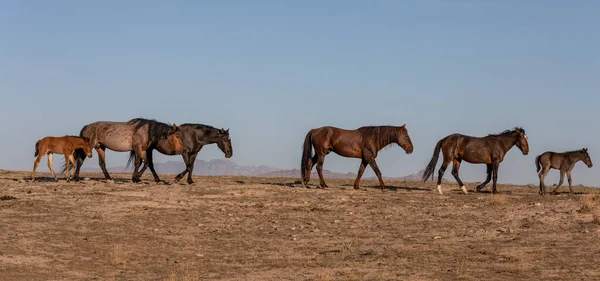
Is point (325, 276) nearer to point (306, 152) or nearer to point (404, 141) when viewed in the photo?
point (306, 152)

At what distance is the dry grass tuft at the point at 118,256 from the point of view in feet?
49.1

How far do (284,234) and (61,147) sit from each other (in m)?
10.9

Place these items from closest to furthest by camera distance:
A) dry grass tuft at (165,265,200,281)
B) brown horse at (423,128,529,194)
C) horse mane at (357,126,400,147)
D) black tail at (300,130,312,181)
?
dry grass tuft at (165,265,200,281) < brown horse at (423,128,529,194) < horse mane at (357,126,400,147) < black tail at (300,130,312,181)

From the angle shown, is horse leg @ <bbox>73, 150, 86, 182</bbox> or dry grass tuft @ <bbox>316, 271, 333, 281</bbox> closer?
dry grass tuft @ <bbox>316, 271, 333, 281</bbox>

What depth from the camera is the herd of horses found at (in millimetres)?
26688

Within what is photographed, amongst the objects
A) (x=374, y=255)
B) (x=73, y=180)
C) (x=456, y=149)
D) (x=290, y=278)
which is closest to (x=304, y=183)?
(x=456, y=149)

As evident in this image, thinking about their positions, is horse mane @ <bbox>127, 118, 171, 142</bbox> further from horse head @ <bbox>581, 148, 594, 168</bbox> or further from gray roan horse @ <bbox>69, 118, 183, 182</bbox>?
horse head @ <bbox>581, 148, 594, 168</bbox>

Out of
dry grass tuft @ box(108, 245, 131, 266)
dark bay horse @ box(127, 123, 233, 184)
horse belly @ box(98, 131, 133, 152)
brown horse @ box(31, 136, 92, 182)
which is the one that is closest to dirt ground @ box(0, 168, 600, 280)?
dry grass tuft @ box(108, 245, 131, 266)

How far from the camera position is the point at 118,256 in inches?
599

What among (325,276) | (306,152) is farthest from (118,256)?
(306,152)

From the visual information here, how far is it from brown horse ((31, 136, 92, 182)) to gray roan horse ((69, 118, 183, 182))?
37 cm

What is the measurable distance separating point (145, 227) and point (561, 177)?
16033mm

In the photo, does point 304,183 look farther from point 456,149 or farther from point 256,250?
point 256,250

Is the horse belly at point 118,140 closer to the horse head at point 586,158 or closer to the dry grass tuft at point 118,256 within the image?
the dry grass tuft at point 118,256
